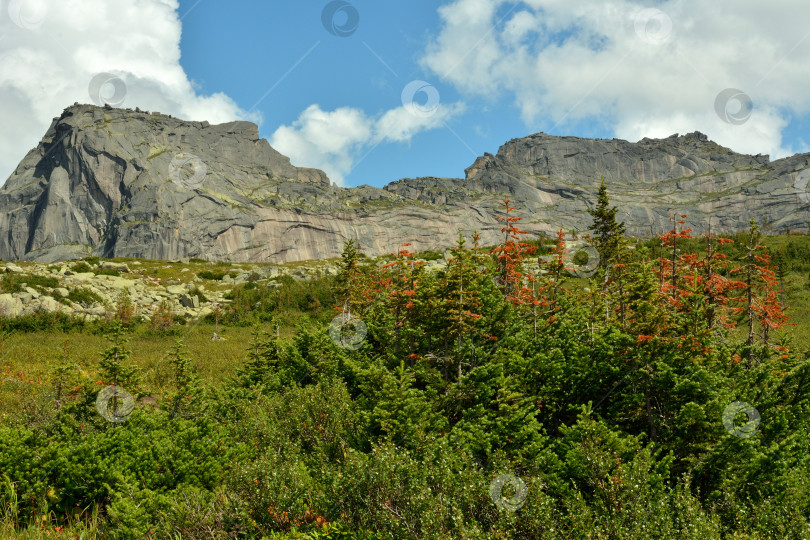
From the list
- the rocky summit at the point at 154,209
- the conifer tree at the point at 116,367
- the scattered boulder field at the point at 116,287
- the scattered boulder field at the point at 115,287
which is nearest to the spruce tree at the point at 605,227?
the scattered boulder field at the point at 116,287

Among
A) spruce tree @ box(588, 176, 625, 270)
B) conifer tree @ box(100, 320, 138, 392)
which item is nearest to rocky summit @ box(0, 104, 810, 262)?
spruce tree @ box(588, 176, 625, 270)

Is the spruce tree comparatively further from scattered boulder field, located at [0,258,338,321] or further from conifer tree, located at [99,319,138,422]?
scattered boulder field, located at [0,258,338,321]

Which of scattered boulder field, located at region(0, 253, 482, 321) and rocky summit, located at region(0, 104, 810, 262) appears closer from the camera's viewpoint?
scattered boulder field, located at region(0, 253, 482, 321)

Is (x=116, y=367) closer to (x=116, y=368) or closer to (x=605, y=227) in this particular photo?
(x=116, y=368)

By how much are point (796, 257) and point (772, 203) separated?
176 meters

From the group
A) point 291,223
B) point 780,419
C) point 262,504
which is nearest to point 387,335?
point 262,504

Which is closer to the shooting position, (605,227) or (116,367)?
(116,367)

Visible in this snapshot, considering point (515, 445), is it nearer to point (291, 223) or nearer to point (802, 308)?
point (802, 308)

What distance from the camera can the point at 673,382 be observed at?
302 inches

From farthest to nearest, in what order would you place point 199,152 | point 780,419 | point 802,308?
point 199,152 < point 802,308 < point 780,419

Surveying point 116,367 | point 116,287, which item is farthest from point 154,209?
point 116,367

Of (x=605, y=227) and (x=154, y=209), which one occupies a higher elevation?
(x=154, y=209)

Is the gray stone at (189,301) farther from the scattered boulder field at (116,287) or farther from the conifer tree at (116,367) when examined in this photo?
the conifer tree at (116,367)

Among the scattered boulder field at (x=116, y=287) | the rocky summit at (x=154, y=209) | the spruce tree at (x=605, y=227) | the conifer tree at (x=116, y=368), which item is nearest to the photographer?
the conifer tree at (x=116, y=368)
